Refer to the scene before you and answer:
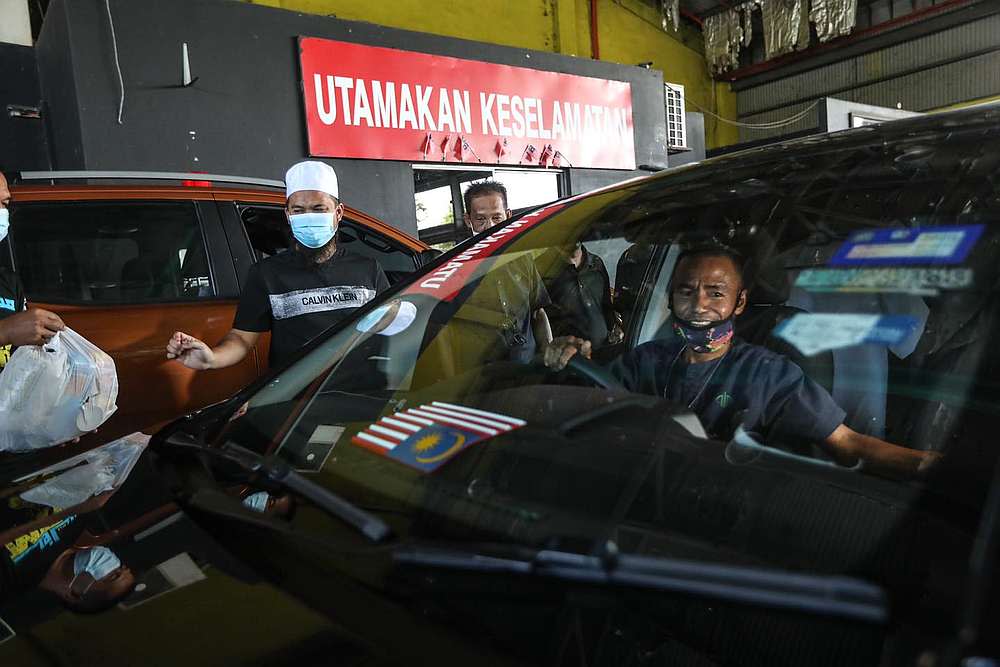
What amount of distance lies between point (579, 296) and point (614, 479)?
816 millimetres

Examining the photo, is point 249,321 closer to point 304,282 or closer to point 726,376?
point 304,282

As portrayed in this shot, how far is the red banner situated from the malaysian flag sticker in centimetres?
645

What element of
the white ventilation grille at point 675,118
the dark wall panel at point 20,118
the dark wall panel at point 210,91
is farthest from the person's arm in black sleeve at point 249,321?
the white ventilation grille at point 675,118

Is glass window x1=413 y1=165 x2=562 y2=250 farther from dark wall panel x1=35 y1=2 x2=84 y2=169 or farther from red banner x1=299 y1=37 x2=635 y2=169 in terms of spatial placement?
dark wall panel x1=35 y1=2 x2=84 y2=169

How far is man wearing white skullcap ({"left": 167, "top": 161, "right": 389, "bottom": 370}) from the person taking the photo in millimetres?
2561

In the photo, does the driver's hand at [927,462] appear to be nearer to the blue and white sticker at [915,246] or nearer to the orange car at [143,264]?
the blue and white sticker at [915,246]

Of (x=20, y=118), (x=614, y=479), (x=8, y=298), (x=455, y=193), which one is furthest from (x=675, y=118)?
(x=614, y=479)

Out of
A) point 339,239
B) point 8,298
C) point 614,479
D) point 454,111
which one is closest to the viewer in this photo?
point 614,479

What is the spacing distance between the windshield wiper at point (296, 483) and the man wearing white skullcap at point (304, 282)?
4.19ft

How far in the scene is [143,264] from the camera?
317 centimetres

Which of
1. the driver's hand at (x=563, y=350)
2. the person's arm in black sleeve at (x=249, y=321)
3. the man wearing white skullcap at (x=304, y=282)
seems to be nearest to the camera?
the driver's hand at (x=563, y=350)

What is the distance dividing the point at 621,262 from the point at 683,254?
0.33 meters

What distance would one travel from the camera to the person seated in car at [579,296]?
1.63 m

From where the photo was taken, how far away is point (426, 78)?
314 inches
